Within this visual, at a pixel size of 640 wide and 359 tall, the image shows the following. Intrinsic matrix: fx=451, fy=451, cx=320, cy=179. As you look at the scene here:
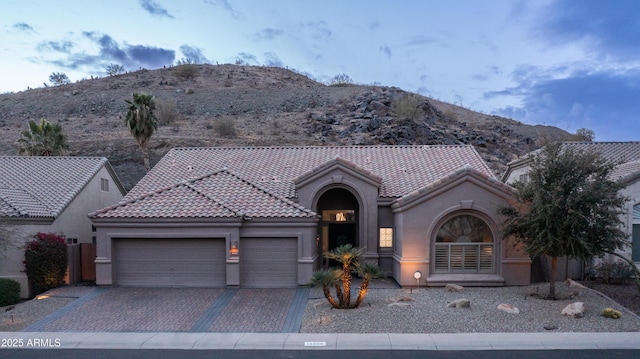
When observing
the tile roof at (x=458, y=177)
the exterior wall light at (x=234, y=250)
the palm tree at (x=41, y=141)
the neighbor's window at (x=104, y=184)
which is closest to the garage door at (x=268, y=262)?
the exterior wall light at (x=234, y=250)

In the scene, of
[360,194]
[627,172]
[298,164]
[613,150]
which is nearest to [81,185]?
[298,164]

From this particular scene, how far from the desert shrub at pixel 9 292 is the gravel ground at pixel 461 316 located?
1162cm

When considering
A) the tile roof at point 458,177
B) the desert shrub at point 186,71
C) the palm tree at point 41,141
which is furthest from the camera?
the desert shrub at point 186,71

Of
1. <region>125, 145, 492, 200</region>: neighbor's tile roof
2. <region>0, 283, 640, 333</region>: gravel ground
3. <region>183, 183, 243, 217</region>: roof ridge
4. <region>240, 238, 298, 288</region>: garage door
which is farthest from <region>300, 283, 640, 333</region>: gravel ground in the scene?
<region>125, 145, 492, 200</region>: neighbor's tile roof

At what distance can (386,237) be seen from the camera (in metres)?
20.5

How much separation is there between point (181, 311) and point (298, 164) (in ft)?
37.2

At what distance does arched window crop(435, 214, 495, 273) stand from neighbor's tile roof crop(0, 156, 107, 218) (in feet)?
55.0

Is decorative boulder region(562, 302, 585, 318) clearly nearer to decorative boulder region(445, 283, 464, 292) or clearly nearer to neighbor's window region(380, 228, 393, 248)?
decorative boulder region(445, 283, 464, 292)

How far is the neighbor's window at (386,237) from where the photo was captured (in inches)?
808

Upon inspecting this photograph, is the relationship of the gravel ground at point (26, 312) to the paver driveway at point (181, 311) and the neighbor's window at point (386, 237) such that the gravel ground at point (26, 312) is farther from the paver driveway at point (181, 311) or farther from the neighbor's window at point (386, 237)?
the neighbor's window at point (386, 237)

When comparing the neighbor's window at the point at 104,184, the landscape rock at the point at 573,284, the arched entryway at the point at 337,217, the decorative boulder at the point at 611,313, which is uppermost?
the neighbor's window at the point at 104,184

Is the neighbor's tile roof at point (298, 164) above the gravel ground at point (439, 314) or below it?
above

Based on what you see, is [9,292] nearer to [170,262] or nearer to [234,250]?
[170,262]

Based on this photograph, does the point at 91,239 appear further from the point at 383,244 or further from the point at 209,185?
the point at 383,244
